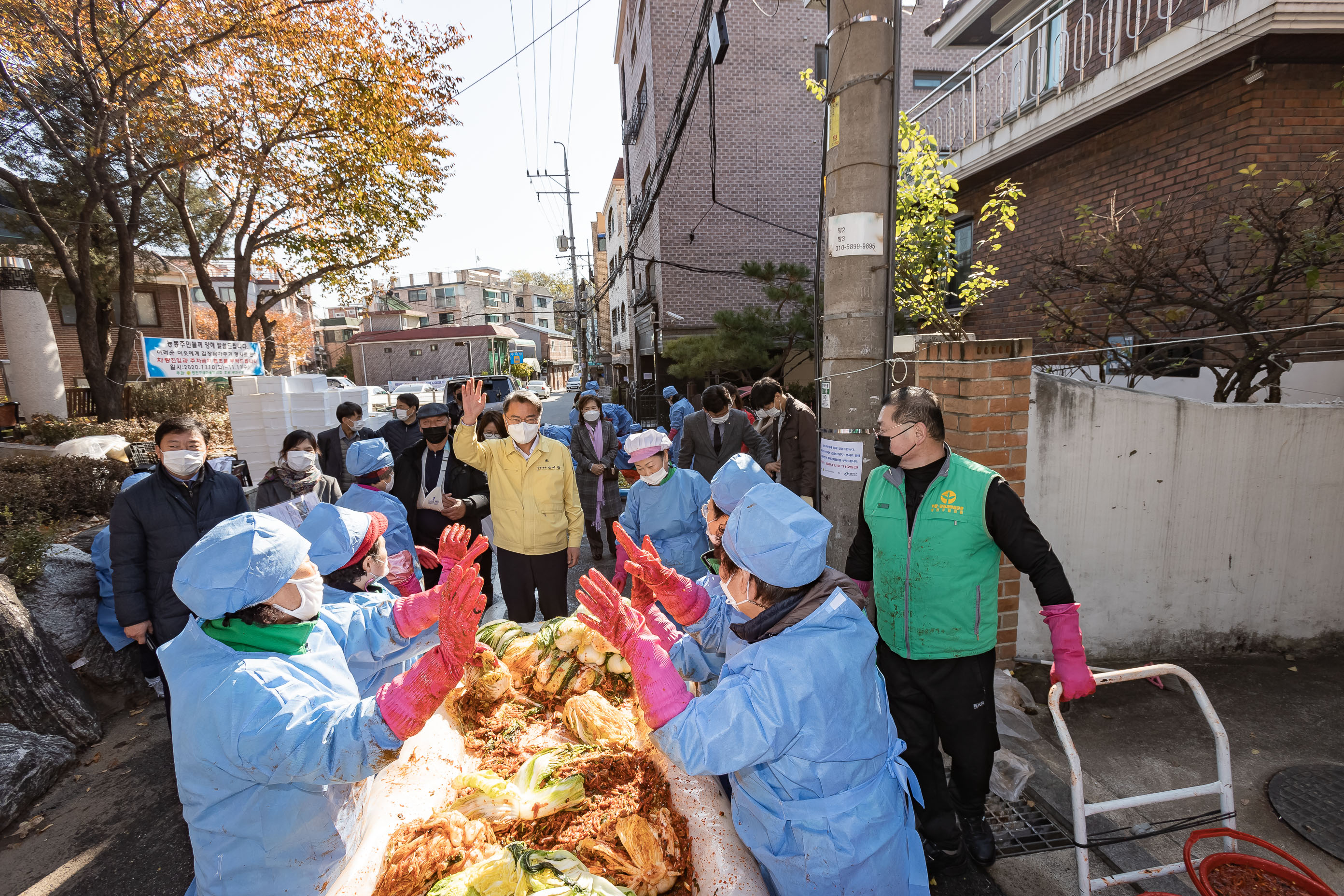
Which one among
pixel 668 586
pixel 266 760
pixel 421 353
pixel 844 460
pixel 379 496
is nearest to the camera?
pixel 266 760

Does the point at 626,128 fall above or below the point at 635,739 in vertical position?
above

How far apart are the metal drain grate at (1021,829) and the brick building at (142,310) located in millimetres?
20882

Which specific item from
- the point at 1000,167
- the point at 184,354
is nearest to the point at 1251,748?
the point at 1000,167

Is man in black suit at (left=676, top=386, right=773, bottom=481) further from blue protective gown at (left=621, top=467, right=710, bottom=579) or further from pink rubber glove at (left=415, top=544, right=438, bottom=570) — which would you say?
pink rubber glove at (left=415, top=544, right=438, bottom=570)

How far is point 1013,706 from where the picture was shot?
340cm

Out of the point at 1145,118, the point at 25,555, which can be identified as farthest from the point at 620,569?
the point at 1145,118

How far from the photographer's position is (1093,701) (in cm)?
362

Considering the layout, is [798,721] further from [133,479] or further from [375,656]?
[133,479]

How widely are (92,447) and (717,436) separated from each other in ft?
30.3

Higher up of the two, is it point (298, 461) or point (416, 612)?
point (298, 461)

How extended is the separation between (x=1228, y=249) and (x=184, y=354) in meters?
13.0

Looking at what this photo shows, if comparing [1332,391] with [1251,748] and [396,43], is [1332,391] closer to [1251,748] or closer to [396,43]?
[1251,748]

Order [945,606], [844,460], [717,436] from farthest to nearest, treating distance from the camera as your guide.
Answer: [717,436] < [844,460] < [945,606]

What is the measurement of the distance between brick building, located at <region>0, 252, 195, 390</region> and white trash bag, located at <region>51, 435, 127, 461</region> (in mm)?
9502
